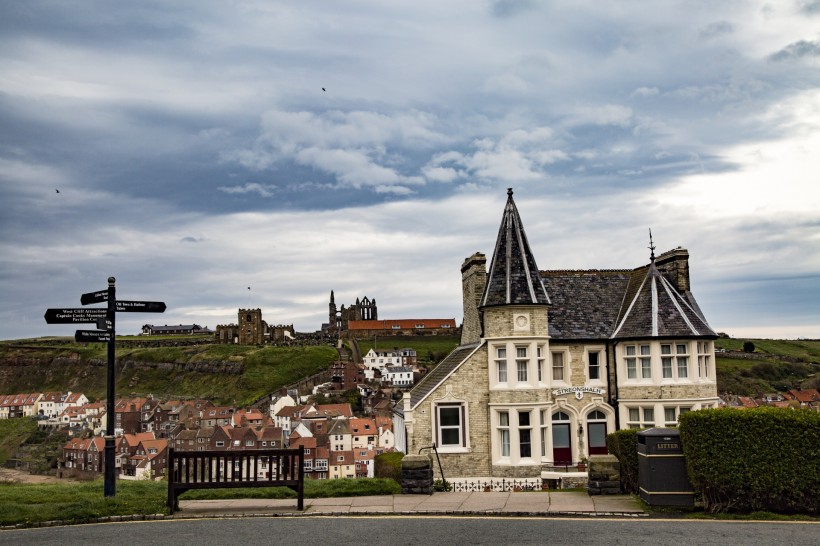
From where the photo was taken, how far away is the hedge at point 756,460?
1318 cm

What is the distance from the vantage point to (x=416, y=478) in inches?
637

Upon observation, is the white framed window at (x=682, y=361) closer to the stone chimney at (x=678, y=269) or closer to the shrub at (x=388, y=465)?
the stone chimney at (x=678, y=269)

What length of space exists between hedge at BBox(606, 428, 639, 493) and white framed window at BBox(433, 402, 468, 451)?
10673 mm

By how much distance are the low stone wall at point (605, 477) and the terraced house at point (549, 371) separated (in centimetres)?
1104

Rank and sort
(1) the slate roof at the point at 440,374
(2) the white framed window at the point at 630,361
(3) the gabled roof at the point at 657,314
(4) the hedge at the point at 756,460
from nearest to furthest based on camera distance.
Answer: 1. (4) the hedge at the point at 756,460
2. (1) the slate roof at the point at 440,374
3. (3) the gabled roof at the point at 657,314
4. (2) the white framed window at the point at 630,361

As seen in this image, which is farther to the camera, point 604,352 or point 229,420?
point 229,420

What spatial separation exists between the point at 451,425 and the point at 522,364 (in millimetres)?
3488

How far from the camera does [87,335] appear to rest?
16.7m

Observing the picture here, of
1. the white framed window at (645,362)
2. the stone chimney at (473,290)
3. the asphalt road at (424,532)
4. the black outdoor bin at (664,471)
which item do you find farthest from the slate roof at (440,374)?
the asphalt road at (424,532)

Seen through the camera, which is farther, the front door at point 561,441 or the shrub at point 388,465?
the front door at point 561,441

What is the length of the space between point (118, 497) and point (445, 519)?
7250 millimetres

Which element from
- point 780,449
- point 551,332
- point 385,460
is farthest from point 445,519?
point 551,332

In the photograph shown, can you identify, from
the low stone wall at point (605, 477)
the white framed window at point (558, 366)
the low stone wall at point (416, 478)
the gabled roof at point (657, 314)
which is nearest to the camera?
the low stone wall at point (605, 477)

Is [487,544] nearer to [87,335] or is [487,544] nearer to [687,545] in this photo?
[687,545]
